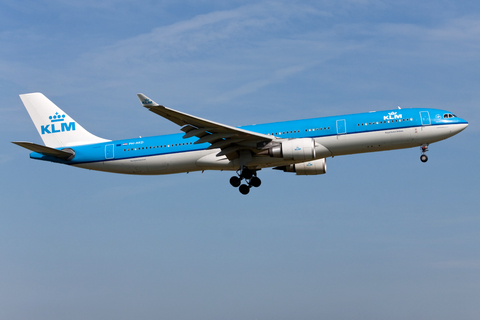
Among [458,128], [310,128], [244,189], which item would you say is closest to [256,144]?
[310,128]

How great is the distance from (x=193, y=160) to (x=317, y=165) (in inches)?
347

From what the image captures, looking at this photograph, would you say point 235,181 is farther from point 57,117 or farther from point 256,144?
point 57,117

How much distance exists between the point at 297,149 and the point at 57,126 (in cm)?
1920

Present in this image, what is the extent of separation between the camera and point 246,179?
38000 millimetres

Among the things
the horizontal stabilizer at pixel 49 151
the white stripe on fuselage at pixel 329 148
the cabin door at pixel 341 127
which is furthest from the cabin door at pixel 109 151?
the cabin door at pixel 341 127

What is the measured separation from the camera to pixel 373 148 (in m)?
35.2

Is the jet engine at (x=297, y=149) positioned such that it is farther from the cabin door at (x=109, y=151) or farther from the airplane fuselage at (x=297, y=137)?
the cabin door at (x=109, y=151)

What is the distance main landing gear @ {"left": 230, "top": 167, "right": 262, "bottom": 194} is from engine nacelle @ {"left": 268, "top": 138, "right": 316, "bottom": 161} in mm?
3563

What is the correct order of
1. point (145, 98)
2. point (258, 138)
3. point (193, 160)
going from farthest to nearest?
point (193, 160)
point (258, 138)
point (145, 98)

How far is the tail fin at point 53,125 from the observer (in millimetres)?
40812

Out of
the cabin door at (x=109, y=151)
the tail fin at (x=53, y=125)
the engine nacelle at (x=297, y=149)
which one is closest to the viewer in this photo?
the engine nacelle at (x=297, y=149)

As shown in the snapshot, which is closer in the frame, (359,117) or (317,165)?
(359,117)

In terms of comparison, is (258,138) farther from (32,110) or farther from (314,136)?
(32,110)

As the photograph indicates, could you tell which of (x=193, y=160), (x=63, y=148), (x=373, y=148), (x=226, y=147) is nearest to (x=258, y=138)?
(x=226, y=147)
